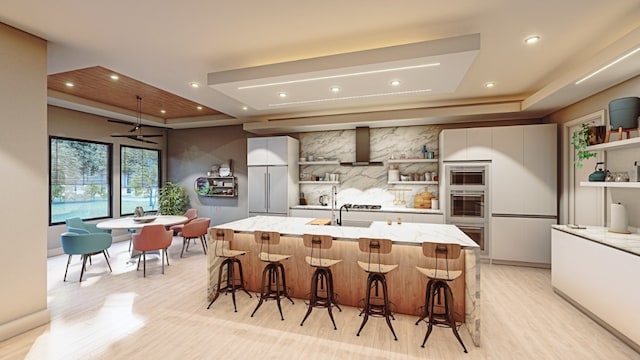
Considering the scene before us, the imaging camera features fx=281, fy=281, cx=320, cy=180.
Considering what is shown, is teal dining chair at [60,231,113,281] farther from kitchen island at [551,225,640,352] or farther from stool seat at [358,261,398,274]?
kitchen island at [551,225,640,352]

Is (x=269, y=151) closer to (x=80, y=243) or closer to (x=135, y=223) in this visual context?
(x=135, y=223)

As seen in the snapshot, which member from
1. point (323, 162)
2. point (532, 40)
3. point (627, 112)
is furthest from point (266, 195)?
point (627, 112)

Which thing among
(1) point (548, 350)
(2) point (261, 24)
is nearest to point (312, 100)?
(2) point (261, 24)

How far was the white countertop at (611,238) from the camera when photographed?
8.50 ft

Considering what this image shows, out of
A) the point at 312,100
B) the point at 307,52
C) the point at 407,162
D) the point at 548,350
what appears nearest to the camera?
the point at 548,350

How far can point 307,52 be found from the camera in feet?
10.6

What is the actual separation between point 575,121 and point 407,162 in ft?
8.80

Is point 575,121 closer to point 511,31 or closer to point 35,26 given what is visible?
point 511,31

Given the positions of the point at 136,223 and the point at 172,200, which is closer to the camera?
the point at 136,223

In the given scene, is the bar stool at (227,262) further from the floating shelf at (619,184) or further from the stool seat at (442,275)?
the floating shelf at (619,184)

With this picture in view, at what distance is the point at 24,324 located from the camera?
276 centimetres

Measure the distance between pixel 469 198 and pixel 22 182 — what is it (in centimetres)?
618

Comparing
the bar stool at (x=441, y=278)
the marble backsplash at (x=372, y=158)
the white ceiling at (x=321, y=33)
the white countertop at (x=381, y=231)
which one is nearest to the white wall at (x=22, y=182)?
the white ceiling at (x=321, y=33)

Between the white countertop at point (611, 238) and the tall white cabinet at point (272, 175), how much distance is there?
15.2 feet
